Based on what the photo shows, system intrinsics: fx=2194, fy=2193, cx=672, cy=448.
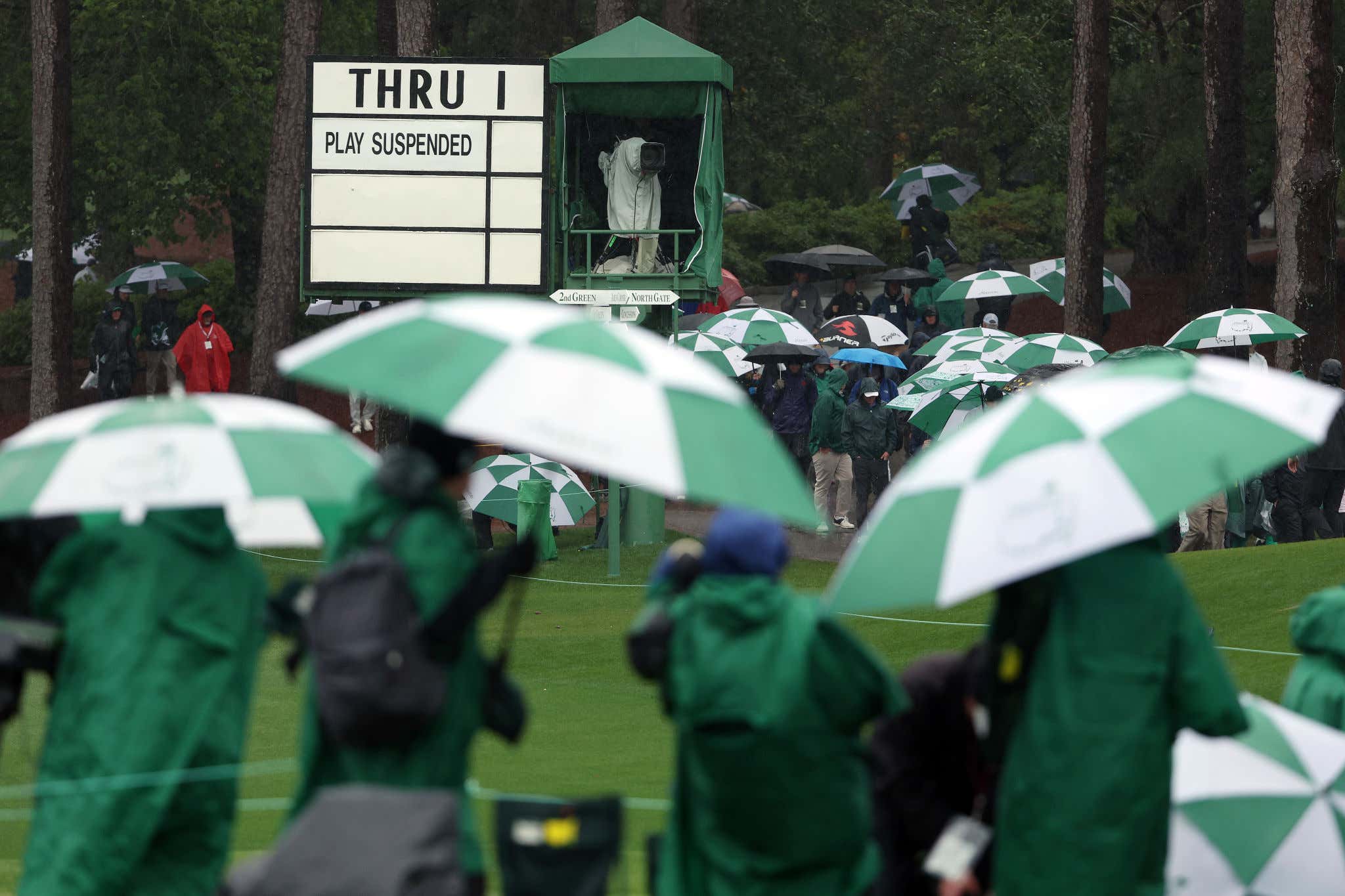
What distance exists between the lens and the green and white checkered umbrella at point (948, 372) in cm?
2059

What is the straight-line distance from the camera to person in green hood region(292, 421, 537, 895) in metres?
4.95

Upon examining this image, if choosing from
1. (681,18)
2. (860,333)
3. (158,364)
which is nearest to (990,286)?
(860,333)

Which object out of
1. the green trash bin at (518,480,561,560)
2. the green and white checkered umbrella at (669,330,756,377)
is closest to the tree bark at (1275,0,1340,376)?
the green and white checkered umbrella at (669,330,756,377)

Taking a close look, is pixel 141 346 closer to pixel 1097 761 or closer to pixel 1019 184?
pixel 1019 184

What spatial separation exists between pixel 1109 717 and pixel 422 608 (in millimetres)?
1656

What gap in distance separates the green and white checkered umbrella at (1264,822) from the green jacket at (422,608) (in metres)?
2.24

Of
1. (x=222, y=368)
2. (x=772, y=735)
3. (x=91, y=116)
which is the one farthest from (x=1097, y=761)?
(x=91, y=116)

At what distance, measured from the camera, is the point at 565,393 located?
500 cm

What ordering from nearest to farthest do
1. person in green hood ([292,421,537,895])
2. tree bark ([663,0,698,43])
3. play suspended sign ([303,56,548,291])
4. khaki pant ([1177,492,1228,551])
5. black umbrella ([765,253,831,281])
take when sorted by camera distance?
person in green hood ([292,421,537,895]) → khaki pant ([1177,492,1228,551]) → play suspended sign ([303,56,548,291]) → black umbrella ([765,253,831,281]) → tree bark ([663,0,698,43])

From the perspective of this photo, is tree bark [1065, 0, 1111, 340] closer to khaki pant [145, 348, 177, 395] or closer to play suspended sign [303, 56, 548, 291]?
play suspended sign [303, 56, 548, 291]

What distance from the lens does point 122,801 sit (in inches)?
226

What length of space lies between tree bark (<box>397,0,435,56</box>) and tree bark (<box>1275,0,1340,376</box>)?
369 inches

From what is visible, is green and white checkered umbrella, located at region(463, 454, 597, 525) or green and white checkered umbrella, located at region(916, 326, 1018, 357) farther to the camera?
green and white checkered umbrella, located at region(916, 326, 1018, 357)

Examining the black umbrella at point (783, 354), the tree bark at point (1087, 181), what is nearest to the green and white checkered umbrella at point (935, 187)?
the tree bark at point (1087, 181)
